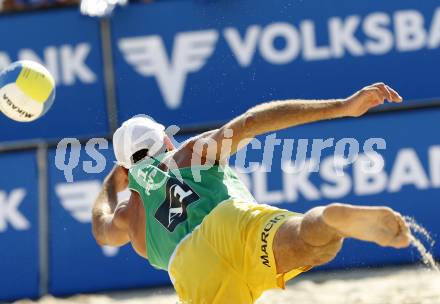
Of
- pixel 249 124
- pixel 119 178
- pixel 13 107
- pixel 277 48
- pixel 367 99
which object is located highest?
pixel 367 99

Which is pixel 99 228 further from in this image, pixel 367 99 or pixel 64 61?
pixel 64 61

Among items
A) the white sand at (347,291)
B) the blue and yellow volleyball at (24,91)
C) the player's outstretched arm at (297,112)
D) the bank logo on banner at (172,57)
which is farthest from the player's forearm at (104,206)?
the bank logo on banner at (172,57)

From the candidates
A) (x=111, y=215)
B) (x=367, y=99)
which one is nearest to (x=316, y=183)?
(x=111, y=215)

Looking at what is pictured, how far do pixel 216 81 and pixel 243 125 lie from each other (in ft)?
14.6

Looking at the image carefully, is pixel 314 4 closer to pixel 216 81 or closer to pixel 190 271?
pixel 216 81

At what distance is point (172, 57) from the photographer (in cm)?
888

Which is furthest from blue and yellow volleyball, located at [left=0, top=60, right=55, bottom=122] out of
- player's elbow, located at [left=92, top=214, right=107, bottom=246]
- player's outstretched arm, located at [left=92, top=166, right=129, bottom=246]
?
player's elbow, located at [left=92, top=214, right=107, bottom=246]

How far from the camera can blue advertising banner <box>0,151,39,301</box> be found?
725 cm

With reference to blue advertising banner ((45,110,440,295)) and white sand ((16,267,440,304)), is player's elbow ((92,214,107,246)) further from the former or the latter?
blue advertising banner ((45,110,440,295))

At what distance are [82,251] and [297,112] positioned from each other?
11.3 feet

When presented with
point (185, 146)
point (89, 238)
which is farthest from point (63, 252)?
point (185, 146)

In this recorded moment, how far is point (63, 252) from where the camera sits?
7.29 meters

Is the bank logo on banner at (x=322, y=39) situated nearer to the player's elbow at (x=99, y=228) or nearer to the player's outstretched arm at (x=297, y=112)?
the player's elbow at (x=99, y=228)

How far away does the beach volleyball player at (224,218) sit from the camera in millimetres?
4152
